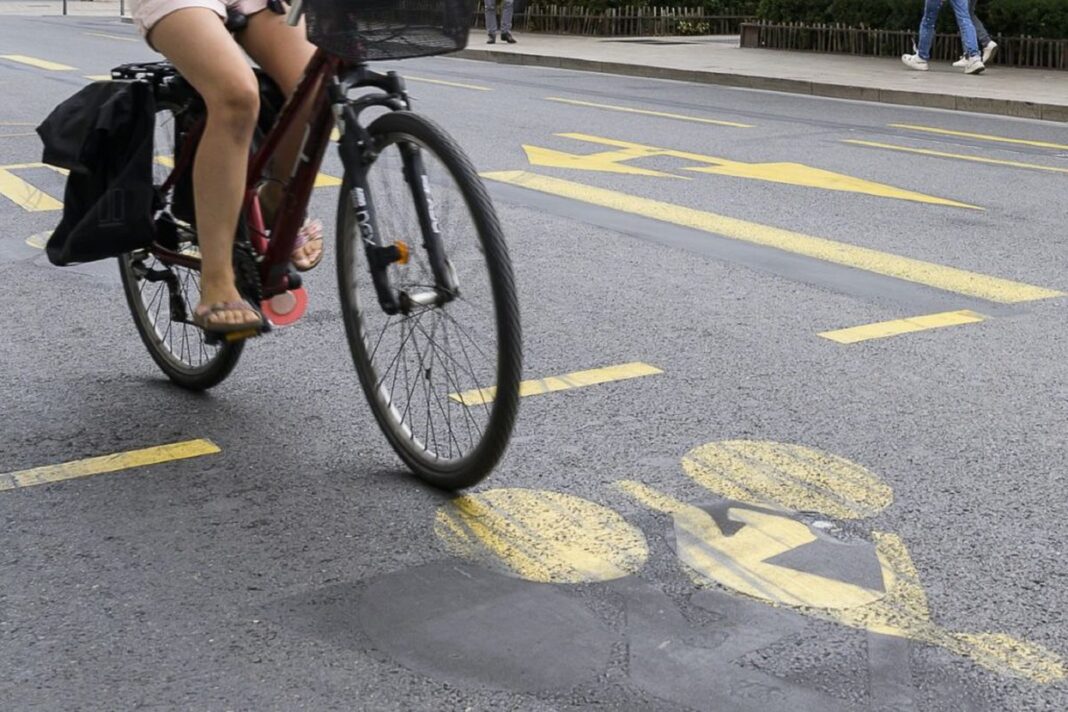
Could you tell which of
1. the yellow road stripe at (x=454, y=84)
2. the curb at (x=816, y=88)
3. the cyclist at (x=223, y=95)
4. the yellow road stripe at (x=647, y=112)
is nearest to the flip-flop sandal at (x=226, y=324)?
the cyclist at (x=223, y=95)

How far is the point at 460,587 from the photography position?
10.1ft

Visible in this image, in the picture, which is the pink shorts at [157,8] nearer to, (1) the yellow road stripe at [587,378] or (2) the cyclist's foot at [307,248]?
(2) the cyclist's foot at [307,248]

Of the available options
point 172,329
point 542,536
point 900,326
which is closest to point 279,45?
point 172,329

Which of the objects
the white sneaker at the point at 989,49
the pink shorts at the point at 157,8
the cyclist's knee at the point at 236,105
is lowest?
the cyclist's knee at the point at 236,105

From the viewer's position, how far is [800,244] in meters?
6.88

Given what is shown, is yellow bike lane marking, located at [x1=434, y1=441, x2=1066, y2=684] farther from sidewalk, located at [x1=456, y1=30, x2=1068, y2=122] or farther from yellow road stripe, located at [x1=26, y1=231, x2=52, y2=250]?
sidewalk, located at [x1=456, y1=30, x2=1068, y2=122]

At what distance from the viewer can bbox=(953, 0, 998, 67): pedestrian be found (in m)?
17.0

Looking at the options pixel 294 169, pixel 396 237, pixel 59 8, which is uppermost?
pixel 59 8

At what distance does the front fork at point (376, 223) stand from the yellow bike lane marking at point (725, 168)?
5140mm

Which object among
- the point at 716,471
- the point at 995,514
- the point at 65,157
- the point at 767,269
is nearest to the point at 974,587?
the point at 995,514

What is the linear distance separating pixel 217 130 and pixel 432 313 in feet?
2.47

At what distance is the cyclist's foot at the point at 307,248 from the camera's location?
13.4ft

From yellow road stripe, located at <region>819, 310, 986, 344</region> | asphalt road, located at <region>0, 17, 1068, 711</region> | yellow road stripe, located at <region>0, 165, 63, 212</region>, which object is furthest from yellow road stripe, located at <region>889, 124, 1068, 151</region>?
yellow road stripe, located at <region>0, 165, 63, 212</region>

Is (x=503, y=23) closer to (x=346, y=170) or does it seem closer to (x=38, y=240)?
(x=38, y=240)
